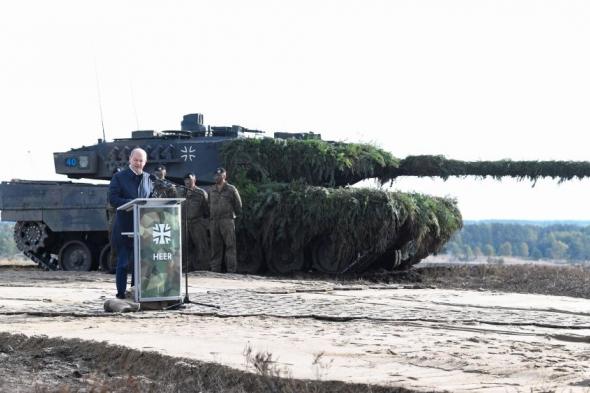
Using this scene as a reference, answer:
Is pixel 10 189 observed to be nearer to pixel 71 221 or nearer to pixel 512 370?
pixel 71 221

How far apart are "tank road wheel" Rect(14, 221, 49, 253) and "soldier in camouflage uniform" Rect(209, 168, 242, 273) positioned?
421 centimetres

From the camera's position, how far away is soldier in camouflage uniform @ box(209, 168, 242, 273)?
19078mm

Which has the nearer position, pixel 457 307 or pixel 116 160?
pixel 457 307

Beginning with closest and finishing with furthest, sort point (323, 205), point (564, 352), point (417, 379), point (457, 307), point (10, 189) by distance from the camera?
point (417, 379), point (564, 352), point (457, 307), point (323, 205), point (10, 189)

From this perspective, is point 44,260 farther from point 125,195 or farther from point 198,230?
point 125,195

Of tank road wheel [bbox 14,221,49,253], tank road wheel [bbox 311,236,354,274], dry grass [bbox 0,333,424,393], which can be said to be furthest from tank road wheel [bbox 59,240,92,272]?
dry grass [bbox 0,333,424,393]

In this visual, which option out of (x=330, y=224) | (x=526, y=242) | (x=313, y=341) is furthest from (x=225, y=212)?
(x=526, y=242)

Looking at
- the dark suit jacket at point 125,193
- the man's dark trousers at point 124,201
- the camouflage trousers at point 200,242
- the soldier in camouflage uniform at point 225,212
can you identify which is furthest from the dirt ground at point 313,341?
the camouflage trousers at point 200,242

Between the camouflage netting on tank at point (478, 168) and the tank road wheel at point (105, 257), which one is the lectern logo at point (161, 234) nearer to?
the tank road wheel at point (105, 257)

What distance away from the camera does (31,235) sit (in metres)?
22.5

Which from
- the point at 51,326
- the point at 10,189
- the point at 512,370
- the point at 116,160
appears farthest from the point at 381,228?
the point at 512,370

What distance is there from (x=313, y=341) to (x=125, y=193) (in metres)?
3.70

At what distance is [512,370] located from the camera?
771 cm

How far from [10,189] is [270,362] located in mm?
15839
